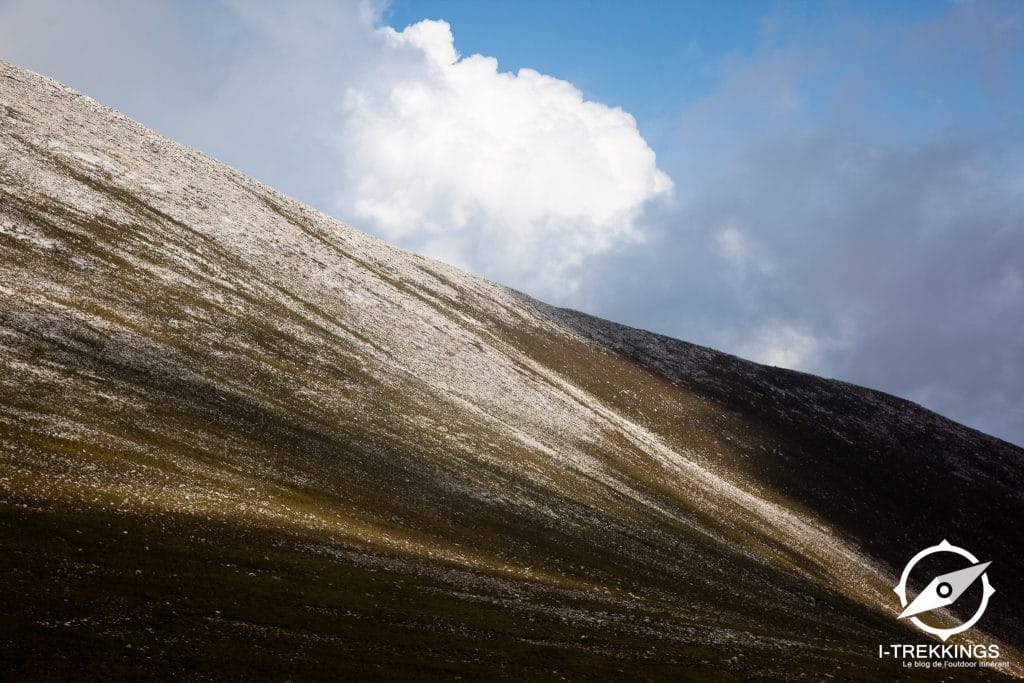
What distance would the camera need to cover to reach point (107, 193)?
105m

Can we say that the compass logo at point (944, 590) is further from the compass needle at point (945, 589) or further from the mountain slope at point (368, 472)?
the mountain slope at point (368, 472)

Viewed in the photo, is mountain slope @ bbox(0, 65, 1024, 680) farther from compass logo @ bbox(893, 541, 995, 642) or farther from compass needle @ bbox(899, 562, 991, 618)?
compass needle @ bbox(899, 562, 991, 618)

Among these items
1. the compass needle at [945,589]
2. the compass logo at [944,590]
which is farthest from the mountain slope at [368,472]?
the compass needle at [945,589]

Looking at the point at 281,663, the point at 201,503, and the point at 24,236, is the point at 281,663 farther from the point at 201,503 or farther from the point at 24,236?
the point at 24,236

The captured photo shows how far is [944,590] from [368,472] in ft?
303

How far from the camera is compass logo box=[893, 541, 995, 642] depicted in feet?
273

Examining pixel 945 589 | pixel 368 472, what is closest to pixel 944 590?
pixel 945 589

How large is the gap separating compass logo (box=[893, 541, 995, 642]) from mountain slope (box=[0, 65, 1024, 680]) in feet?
7.78

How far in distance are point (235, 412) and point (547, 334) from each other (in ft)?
A: 280

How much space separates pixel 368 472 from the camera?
6247 cm

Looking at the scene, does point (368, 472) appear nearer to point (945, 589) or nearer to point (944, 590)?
point (944, 590)

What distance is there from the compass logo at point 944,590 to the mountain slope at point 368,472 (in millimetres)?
2372

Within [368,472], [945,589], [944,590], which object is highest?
[368,472]

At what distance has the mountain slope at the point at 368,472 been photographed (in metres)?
34.5
